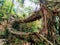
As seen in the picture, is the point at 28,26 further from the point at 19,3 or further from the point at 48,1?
the point at 19,3

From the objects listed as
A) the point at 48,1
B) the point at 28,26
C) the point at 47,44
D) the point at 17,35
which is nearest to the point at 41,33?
the point at 47,44

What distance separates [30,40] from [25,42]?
11.4 inches

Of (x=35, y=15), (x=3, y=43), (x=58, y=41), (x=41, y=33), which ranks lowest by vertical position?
(x=3, y=43)

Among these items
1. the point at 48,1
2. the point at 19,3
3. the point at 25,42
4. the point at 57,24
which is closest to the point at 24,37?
the point at 25,42

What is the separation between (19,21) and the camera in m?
Answer: 6.84

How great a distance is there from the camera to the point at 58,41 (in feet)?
16.0

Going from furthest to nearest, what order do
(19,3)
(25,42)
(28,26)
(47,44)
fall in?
(19,3), (28,26), (25,42), (47,44)

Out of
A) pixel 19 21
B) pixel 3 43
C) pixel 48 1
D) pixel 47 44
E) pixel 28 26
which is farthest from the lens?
pixel 28 26

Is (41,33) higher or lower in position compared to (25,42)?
higher

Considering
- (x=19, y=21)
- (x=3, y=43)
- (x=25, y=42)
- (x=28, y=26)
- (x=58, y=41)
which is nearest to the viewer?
(x=58, y=41)

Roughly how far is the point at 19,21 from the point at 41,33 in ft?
7.73

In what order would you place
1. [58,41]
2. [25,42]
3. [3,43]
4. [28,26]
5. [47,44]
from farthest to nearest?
[28,26] → [3,43] → [25,42] → [58,41] → [47,44]

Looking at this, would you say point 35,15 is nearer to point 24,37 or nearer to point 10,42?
point 24,37

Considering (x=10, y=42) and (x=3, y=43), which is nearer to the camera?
(x=10, y=42)
